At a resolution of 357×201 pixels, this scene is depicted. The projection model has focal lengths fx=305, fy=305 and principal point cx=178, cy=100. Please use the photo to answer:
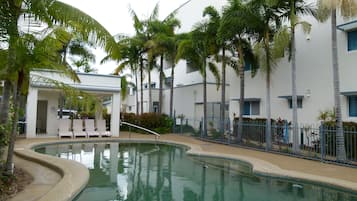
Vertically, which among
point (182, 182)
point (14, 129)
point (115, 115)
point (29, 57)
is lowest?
point (182, 182)

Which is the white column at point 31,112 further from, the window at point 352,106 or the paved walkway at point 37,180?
the window at point 352,106

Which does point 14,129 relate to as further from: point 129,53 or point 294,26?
point 129,53

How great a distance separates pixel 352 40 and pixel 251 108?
7880 millimetres

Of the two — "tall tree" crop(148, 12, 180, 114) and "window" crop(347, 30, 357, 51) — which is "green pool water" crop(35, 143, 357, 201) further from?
"tall tree" crop(148, 12, 180, 114)

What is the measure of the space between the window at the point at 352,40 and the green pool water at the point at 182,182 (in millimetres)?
7938

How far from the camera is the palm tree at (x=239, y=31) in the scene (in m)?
16.1

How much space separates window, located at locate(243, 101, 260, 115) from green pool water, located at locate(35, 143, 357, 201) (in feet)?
24.9

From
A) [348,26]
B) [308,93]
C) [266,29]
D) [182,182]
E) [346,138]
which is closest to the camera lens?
[182,182]

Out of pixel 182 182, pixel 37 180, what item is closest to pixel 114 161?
pixel 182 182

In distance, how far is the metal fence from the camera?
12528 millimetres

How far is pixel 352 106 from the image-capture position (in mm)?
14617

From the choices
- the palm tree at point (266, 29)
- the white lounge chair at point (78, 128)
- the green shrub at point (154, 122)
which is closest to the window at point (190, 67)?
the green shrub at point (154, 122)

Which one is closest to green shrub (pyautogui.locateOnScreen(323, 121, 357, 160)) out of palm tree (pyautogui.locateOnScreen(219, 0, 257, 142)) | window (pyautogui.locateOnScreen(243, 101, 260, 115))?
palm tree (pyautogui.locateOnScreen(219, 0, 257, 142))

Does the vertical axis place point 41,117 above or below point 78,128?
above
